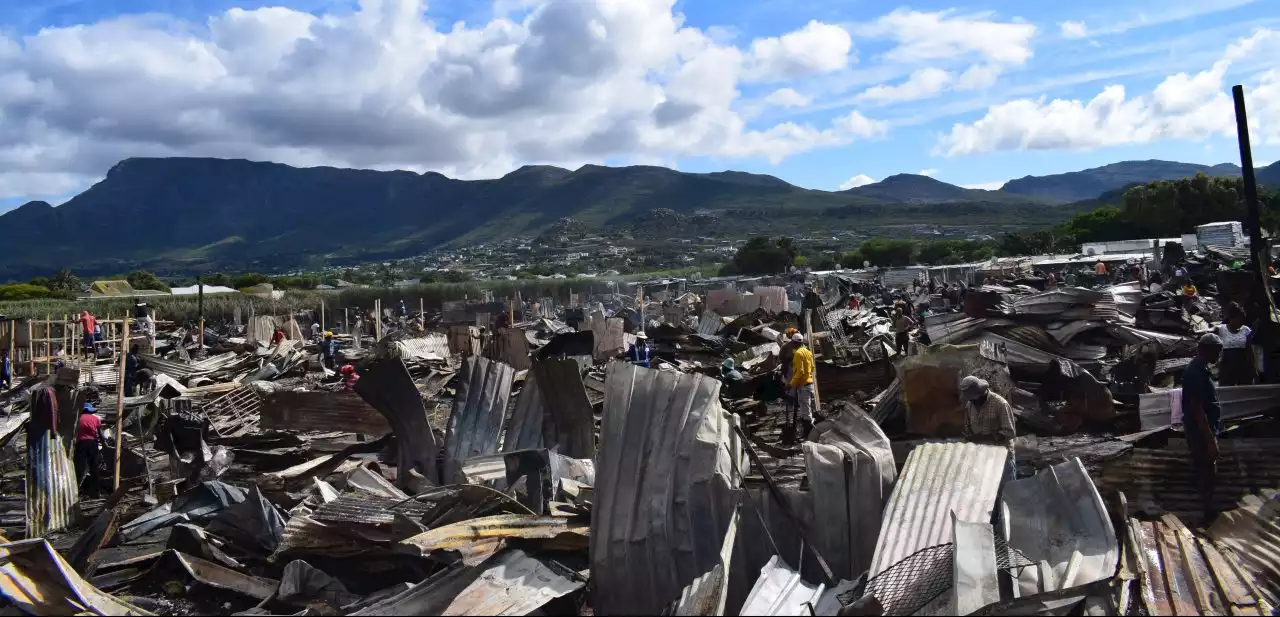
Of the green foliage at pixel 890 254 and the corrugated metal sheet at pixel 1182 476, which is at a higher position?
the green foliage at pixel 890 254

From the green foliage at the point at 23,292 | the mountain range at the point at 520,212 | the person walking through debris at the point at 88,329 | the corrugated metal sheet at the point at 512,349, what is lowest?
the corrugated metal sheet at the point at 512,349

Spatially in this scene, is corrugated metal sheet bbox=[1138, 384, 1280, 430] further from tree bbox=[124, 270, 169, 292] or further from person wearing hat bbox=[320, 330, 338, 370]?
tree bbox=[124, 270, 169, 292]

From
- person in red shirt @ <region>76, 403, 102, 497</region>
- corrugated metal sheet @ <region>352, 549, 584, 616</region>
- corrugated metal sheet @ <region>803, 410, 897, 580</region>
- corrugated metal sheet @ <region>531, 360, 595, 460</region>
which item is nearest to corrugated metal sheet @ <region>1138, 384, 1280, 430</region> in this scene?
corrugated metal sheet @ <region>803, 410, 897, 580</region>

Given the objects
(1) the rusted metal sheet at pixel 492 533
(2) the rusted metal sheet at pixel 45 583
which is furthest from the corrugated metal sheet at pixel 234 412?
(1) the rusted metal sheet at pixel 492 533

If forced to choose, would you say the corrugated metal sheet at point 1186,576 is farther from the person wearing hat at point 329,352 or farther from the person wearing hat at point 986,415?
the person wearing hat at point 329,352

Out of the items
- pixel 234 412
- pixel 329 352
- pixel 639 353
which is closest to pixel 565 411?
pixel 639 353

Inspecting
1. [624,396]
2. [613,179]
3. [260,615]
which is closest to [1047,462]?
[624,396]

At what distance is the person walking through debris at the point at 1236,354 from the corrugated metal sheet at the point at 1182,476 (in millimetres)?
2218

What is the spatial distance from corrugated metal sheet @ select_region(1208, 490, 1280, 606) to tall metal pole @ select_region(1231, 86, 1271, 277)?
358 centimetres

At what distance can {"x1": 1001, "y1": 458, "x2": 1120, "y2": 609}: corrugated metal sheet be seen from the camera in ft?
13.6

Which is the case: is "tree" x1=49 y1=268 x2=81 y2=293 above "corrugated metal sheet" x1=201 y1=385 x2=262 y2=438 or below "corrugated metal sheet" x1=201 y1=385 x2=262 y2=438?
above

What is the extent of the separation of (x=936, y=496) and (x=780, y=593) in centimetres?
118

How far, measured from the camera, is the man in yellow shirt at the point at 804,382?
10.1m

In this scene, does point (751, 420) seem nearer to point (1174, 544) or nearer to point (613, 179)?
point (1174, 544)
